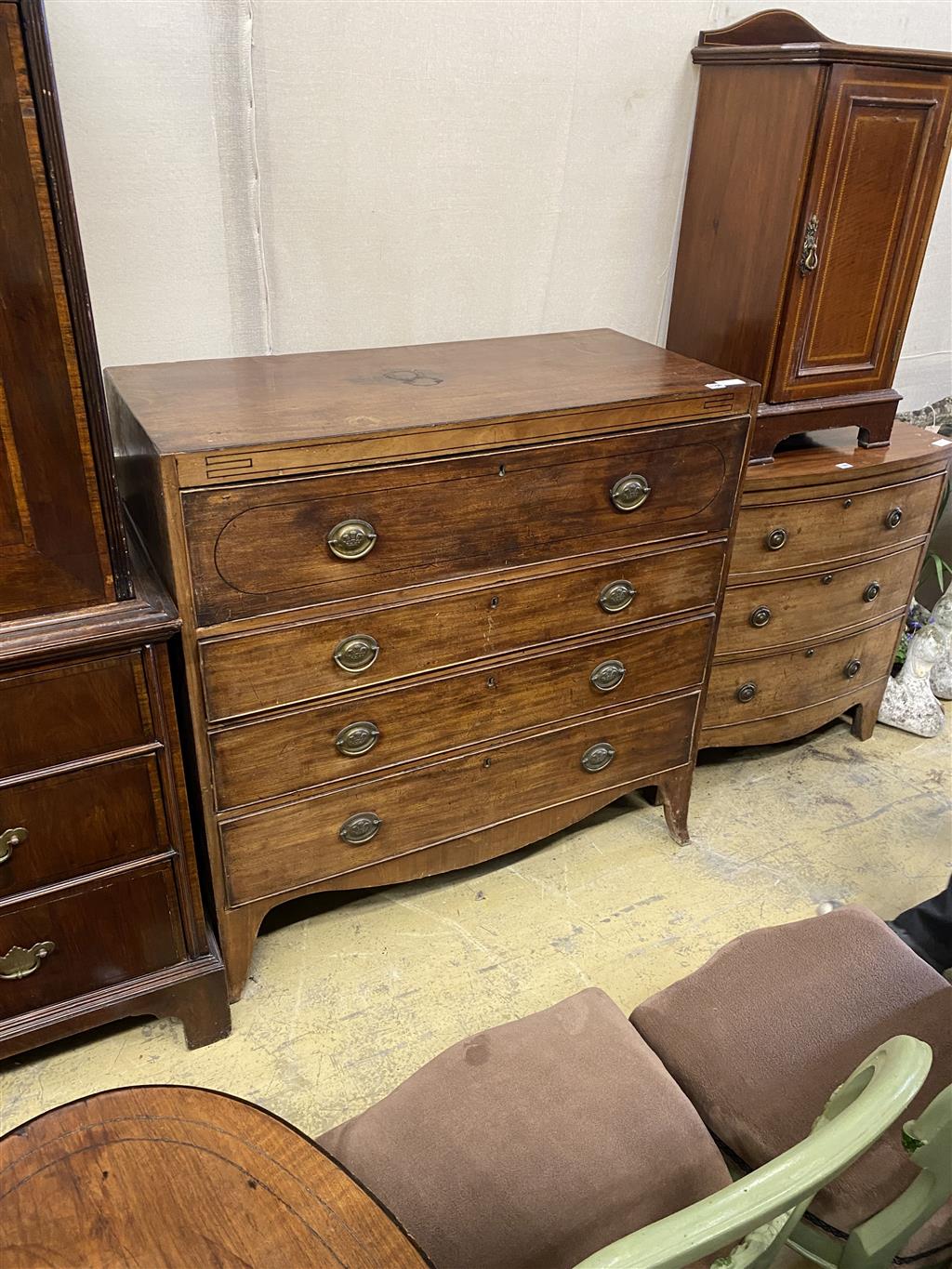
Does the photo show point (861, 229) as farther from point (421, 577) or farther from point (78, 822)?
point (78, 822)

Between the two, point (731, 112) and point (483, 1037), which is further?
point (731, 112)

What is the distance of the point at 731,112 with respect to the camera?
219 cm

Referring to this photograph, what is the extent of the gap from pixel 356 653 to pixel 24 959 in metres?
0.78

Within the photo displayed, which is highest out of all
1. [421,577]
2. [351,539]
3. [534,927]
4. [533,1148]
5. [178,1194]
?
[351,539]

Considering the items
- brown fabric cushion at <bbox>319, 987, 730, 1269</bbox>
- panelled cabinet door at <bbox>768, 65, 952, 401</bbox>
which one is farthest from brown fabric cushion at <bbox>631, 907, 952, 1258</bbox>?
panelled cabinet door at <bbox>768, 65, 952, 401</bbox>

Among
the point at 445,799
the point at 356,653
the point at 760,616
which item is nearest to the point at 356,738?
the point at 356,653

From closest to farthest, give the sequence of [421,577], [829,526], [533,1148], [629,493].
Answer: [533,1148] → [421,577] → [629,493] → [829,526]

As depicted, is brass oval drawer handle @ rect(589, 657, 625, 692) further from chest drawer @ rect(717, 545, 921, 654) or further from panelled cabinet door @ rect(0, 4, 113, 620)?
panelled cabinet door @ rect(0, 4, 113, 620)

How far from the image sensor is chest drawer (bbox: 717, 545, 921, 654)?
2.42m

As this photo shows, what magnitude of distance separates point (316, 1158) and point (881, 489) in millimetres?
2054

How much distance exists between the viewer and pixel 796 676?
2.62 metres

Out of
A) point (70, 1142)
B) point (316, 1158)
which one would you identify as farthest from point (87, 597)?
point (316, 1158)

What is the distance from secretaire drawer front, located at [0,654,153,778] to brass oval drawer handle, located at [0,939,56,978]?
0.35 m

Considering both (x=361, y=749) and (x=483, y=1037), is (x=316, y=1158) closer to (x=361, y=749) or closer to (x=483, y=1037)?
(x=483, y=1037)
